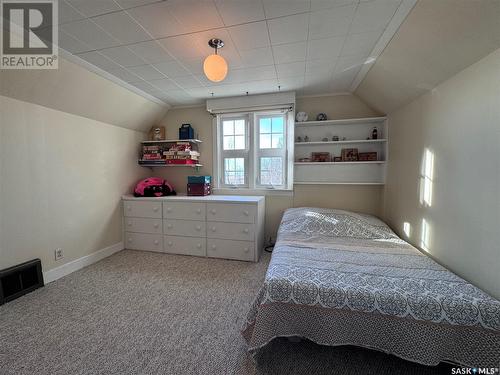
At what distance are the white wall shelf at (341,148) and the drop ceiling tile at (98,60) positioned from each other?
229 centimetres

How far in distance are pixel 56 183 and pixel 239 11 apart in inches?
100

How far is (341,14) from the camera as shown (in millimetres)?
1484

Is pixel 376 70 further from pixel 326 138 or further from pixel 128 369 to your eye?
pixel 128 369

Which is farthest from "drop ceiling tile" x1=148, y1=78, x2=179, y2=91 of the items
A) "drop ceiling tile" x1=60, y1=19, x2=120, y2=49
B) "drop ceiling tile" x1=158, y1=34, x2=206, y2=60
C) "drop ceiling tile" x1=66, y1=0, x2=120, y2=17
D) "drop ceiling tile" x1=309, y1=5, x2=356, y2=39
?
"drop ceiling tile" x1=309, y1=5, x2=356, y2=39

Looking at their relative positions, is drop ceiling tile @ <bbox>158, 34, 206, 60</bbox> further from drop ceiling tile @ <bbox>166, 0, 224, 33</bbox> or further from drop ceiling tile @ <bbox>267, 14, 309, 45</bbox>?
drop ceiling tile @ <bbox>267, 14, 309, 45</bbox>

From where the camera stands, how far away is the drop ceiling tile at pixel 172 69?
7.17 ft

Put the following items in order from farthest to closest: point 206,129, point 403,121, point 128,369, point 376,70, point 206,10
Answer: point 206,129 → point 403,121 → point 376,70 → point 206,10 → point 128,369

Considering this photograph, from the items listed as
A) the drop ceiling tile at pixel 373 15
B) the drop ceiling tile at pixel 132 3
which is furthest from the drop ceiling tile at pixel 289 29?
the drop ceiling tile at pixel 132 3

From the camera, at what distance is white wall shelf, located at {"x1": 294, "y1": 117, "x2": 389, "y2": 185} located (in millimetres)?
2822

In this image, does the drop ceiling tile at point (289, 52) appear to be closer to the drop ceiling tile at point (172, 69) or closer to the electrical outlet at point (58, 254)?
the drop ceiling tile at point (172, 69)

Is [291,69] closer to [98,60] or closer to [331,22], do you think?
[331,22]

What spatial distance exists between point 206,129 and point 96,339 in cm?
283

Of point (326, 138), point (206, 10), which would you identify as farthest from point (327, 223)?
point (206, 10)

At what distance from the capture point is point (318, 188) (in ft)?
10.1
